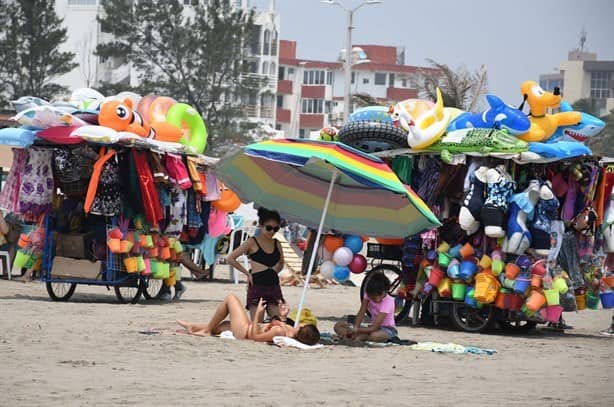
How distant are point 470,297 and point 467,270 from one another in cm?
35

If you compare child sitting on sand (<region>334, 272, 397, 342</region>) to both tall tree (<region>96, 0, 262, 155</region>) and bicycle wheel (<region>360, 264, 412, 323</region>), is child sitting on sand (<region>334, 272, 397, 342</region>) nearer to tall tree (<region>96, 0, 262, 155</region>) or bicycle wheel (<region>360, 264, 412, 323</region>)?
bicycle wheel (<region>360, 264, 412, 323</region>)

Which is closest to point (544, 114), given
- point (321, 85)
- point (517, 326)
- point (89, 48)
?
point (517, 326)

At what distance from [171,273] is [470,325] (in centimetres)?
469

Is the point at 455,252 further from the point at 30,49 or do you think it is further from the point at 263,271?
the point at 30,49

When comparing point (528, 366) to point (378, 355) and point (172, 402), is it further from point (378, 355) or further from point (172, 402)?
point (172, 402)

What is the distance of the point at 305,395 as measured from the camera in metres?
9.79

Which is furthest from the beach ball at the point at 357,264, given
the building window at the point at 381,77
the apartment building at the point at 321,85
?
the building window at the point at 381,77

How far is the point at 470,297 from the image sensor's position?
1574 cm

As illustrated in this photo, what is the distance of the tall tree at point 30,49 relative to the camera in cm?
6309

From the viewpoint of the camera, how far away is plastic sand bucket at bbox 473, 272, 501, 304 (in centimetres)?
1544

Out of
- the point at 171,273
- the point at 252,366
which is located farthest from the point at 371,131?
the point at 252,366

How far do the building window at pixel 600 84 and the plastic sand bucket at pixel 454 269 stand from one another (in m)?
111

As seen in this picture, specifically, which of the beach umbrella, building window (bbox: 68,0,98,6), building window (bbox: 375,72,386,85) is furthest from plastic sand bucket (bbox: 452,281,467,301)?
building window (bbox: 375,72,386,85)

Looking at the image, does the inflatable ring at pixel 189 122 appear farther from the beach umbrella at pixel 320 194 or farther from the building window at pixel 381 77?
the building window at pixel 381 77
